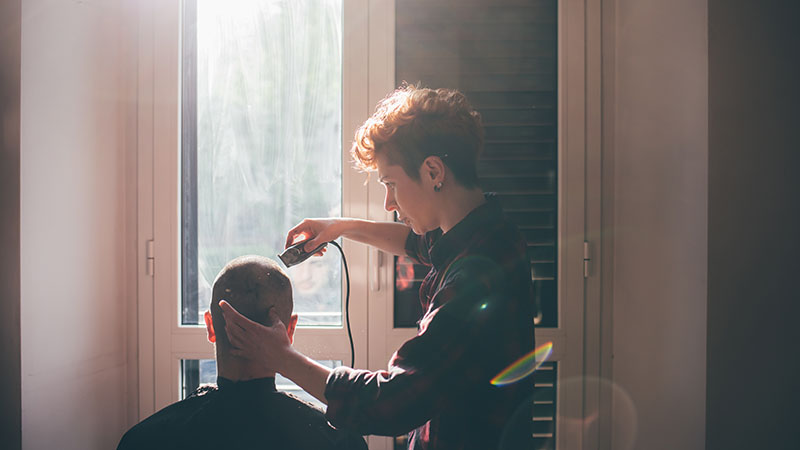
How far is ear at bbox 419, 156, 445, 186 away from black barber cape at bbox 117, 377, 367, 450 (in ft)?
2.03

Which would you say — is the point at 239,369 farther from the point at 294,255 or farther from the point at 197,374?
the point at 197,374

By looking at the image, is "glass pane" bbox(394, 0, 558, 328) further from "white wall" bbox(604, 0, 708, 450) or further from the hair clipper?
the hair clipper

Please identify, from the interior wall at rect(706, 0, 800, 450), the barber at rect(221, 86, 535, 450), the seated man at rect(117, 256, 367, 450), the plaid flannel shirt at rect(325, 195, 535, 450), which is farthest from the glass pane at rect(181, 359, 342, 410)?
the interior wall at rect(706, 0, 800, 450)

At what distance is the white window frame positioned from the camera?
5.49ft

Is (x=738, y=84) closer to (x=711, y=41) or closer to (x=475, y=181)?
(x=711, y=41)

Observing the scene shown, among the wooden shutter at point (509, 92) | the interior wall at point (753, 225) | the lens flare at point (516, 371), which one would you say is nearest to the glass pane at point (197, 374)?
the wooden shutter at point (509, 92)

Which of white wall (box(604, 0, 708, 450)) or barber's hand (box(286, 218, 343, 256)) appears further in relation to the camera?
barber's hand (box(286, 218, 343, 256))

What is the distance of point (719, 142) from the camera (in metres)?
1.13

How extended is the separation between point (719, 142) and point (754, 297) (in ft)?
1.22

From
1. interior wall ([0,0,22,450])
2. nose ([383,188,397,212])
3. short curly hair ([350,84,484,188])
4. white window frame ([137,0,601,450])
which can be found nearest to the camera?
short curly hair ([350,84,484,188])

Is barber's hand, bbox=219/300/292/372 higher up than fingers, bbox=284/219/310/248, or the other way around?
fingers, bbox=284/219/310/248

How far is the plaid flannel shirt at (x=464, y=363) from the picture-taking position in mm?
841


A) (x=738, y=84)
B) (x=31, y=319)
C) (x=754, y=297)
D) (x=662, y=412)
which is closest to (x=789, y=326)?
(x=754, y=297)

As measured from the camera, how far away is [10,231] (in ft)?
4.18
